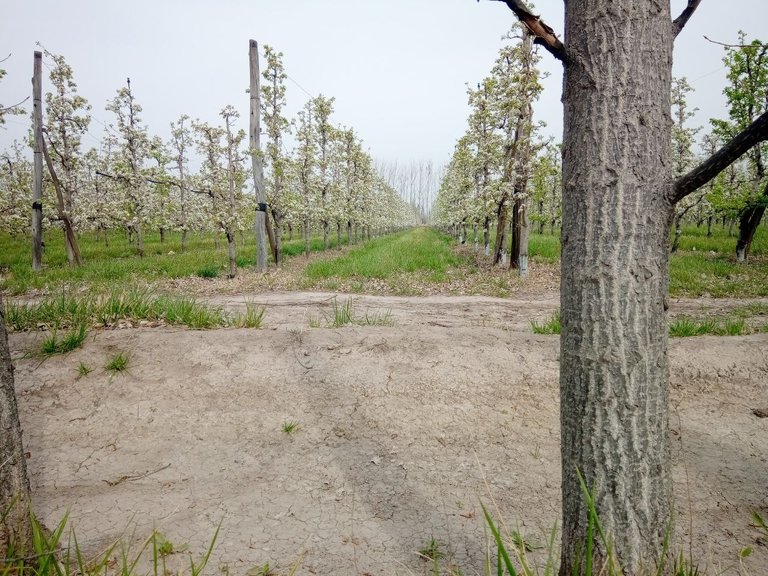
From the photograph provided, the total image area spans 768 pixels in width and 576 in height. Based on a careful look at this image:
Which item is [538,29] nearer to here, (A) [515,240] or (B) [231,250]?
(B) [231,250]

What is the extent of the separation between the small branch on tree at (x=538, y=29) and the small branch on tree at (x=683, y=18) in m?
0.44

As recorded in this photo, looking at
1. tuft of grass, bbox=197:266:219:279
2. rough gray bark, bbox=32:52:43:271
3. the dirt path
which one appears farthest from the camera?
rough gray bark, bbox=32:52:43:271

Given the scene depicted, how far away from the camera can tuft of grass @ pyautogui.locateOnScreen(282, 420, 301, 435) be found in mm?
3928

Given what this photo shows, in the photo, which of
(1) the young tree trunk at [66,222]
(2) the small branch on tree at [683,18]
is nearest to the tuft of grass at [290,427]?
(2) the small branch on tree at [683,18]

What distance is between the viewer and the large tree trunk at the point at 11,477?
204cm

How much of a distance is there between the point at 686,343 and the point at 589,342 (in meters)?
4.65

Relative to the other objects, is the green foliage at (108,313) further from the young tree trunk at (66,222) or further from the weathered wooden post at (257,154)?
the young tree trunk at (66,222)

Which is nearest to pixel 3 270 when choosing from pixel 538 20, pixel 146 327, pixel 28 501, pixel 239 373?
pixel 146 327

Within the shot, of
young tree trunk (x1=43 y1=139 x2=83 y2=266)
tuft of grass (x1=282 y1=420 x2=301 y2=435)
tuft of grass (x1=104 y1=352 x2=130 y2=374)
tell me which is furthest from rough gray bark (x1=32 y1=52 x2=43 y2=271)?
tuft of grass (x1=282 y1=420 x2=301 y2=435)

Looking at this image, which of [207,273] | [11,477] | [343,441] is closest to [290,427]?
[343,441]

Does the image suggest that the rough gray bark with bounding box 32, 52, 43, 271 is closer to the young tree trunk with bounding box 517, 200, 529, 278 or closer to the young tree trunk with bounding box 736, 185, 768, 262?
the young tree trunk with bounding box 517, 200, 529, 278

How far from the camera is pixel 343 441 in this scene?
386 cm

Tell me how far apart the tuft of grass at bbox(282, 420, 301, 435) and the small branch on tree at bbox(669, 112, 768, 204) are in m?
3.60

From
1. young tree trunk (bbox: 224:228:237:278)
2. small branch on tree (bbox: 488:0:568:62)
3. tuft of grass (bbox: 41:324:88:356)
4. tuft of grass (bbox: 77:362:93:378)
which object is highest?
small branch on tree (bbox: 488:0:568:62)
